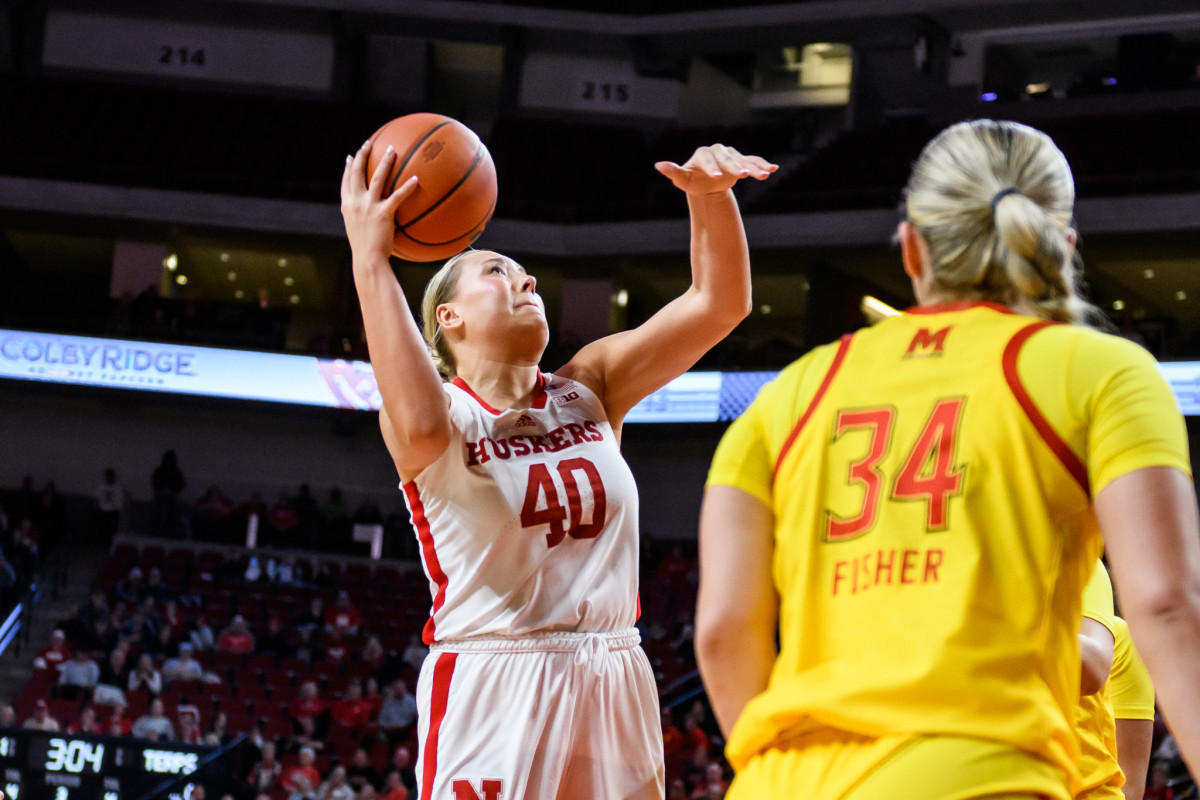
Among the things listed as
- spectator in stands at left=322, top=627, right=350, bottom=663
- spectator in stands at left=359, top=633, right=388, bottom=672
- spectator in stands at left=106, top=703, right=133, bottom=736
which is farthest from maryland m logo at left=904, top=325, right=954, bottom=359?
spectator in stands at left=322, top=627, right=350, bottom=663

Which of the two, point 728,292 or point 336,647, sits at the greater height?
point 728,292

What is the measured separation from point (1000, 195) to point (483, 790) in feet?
5.92

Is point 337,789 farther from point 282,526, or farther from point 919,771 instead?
point 919,771

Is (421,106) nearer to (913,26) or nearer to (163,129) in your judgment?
(163,129)

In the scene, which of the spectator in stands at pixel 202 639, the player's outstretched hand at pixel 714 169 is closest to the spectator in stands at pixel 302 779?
the spectator in stands at pixel 202 639

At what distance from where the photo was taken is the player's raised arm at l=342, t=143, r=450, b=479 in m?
2.76

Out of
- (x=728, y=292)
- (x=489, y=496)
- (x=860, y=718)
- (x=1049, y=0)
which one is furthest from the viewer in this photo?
(x=1049, y=0)

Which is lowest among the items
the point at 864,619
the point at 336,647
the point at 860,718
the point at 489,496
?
the point at 336,647

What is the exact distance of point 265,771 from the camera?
12125mm

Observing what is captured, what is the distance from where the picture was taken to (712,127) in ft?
76.0

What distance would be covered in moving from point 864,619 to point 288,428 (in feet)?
67.0

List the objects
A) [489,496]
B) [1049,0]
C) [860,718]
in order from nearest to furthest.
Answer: [860,718] < [489,496] < [1049,0]

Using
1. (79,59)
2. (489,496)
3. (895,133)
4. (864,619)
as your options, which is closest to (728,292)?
(489,496)

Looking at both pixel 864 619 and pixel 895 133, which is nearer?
pixel 864 619
